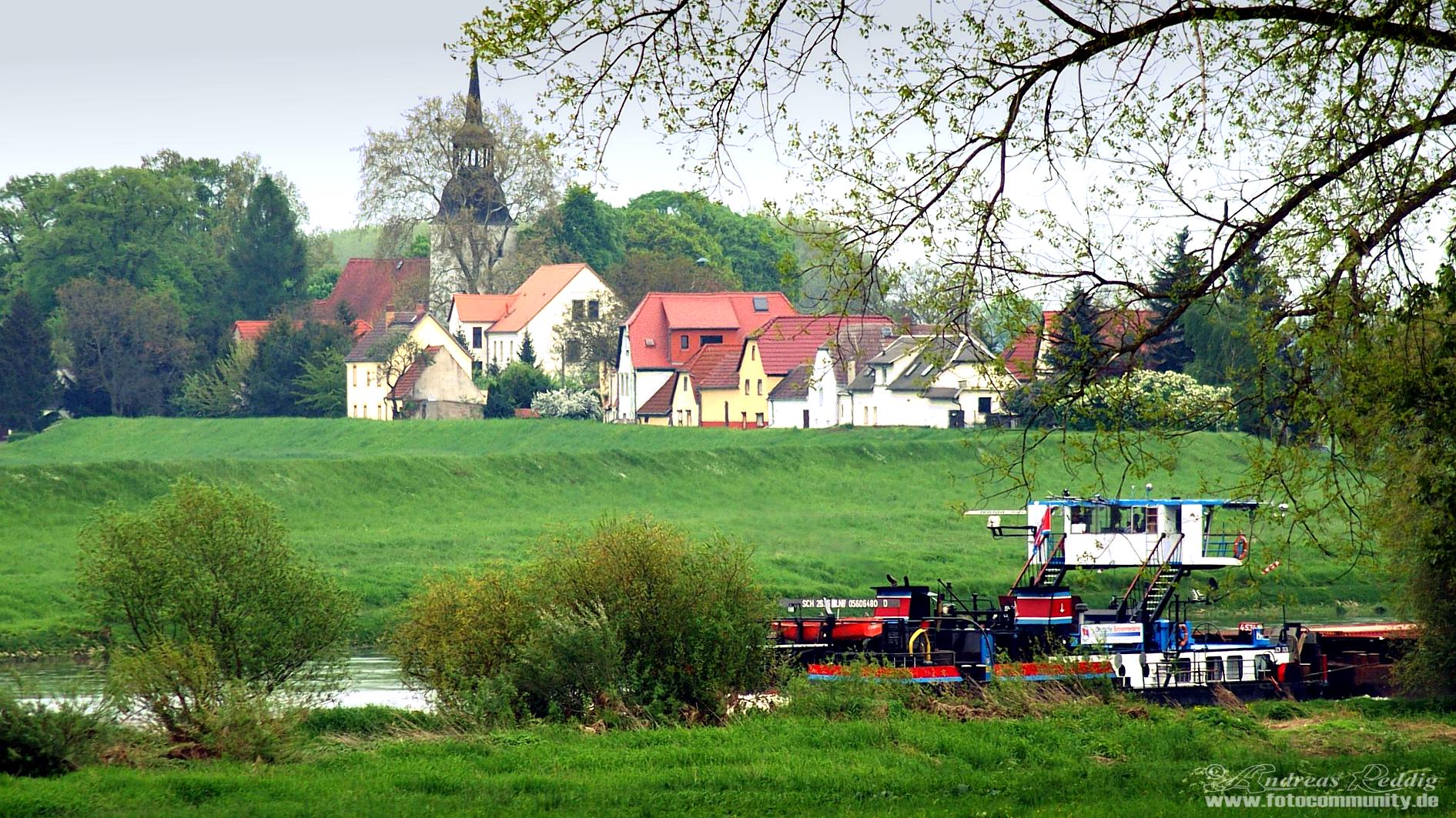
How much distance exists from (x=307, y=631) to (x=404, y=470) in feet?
129

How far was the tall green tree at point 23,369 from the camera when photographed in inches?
3730

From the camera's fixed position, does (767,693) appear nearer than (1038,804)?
No

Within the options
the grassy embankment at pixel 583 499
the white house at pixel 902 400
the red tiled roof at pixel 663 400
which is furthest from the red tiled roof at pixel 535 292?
the white house at pixel 902 400

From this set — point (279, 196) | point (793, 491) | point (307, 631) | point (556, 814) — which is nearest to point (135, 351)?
point (279, 196)

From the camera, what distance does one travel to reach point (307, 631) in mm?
26875

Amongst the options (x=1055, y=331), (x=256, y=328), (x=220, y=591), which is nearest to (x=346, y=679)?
(x=220, y=591)

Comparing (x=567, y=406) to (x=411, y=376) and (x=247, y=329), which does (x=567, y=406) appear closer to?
(x=411, y=376)

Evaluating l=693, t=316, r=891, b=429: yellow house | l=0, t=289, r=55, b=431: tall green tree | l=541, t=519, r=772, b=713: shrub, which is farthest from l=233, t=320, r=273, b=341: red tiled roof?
l=541, t=519, r=772, b=713: shrub

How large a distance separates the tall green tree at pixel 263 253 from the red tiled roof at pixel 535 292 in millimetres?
19705

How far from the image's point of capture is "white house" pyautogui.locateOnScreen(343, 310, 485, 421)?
347ft

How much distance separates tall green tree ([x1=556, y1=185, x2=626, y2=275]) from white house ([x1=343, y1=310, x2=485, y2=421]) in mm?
21080

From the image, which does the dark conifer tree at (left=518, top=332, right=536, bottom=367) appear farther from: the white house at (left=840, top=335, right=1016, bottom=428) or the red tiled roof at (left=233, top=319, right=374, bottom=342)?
the white house at (left=840, top=335, right=1016, bottom=428)

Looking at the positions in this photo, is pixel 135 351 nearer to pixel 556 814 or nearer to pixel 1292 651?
pixel 1292 651

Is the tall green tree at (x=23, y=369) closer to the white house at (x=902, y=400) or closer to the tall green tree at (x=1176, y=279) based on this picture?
the white house at (x=902, y=400)
